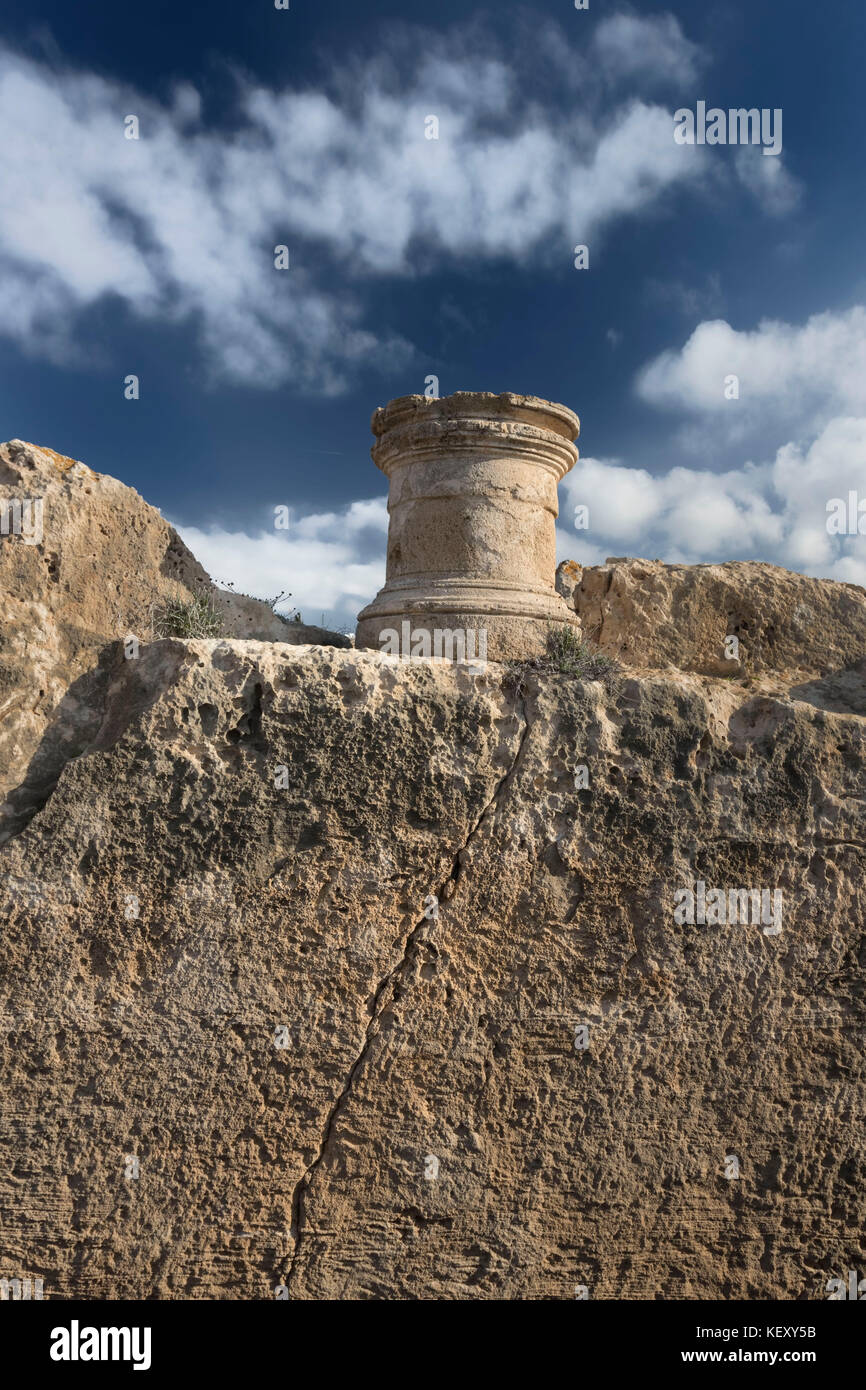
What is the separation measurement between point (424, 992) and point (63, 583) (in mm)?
2013

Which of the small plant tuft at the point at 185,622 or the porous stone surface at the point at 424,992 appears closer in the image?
the porous stone surface at the point at 424,992

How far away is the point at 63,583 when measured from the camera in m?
3.63

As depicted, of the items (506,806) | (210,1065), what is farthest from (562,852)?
(210,1065)

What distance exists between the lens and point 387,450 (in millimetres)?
5055

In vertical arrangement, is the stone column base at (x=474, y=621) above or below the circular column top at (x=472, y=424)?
below

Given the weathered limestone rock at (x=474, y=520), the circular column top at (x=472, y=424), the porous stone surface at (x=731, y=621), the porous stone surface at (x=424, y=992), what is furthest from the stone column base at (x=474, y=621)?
the porous stone surface at (x=424, y=992)

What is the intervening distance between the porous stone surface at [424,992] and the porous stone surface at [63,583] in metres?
0.21

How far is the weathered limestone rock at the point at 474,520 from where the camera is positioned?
4676 millimetres

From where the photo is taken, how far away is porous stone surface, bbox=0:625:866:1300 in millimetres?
3139

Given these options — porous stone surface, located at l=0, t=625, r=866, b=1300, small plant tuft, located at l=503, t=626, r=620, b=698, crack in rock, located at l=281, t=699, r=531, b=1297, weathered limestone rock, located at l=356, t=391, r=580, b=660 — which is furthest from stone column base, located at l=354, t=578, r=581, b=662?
crack in rock, located at l=281, t=699, r=531, b=1297

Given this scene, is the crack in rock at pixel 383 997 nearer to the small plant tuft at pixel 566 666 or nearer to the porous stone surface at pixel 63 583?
the small plant tuft at pixel 566 666

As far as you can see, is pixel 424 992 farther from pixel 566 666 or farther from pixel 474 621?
pixel 474 621

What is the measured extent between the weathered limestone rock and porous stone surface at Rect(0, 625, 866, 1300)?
122 cm

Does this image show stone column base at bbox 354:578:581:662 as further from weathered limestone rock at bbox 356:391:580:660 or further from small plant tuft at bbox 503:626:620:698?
small plant tuft at bbox 503:626:620:698
